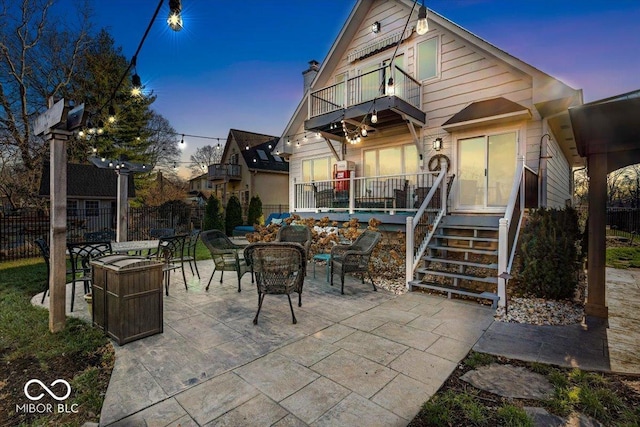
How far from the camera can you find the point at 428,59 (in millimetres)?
8336

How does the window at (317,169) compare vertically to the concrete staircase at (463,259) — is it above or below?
above

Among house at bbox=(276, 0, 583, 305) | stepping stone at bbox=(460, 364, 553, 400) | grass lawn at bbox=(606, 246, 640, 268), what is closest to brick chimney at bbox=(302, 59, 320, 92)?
house at bbox=(276, 0, 583, 305)

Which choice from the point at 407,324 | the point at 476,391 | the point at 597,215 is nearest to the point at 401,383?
the point at 476,391

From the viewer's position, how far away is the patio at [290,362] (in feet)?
7.06

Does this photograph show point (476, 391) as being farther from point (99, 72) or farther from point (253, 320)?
point (99, 72)

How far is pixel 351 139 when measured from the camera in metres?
8.62

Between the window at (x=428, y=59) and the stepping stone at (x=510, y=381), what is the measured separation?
301 inches

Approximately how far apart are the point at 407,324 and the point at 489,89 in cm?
640

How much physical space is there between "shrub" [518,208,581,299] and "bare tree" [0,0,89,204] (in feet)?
63.6

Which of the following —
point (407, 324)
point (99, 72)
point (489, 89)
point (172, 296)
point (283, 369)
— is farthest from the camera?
point (99, 72)

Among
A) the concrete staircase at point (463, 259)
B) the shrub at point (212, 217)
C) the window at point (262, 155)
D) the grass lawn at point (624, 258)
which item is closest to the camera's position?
the concrete staircase at point (463, 259)

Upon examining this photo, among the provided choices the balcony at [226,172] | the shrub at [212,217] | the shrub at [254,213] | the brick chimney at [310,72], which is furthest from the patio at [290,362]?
the balcony at [226,172]

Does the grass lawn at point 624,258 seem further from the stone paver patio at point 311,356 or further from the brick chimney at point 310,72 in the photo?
the brick chimney at point 310,72

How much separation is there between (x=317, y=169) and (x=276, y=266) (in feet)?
24.0
